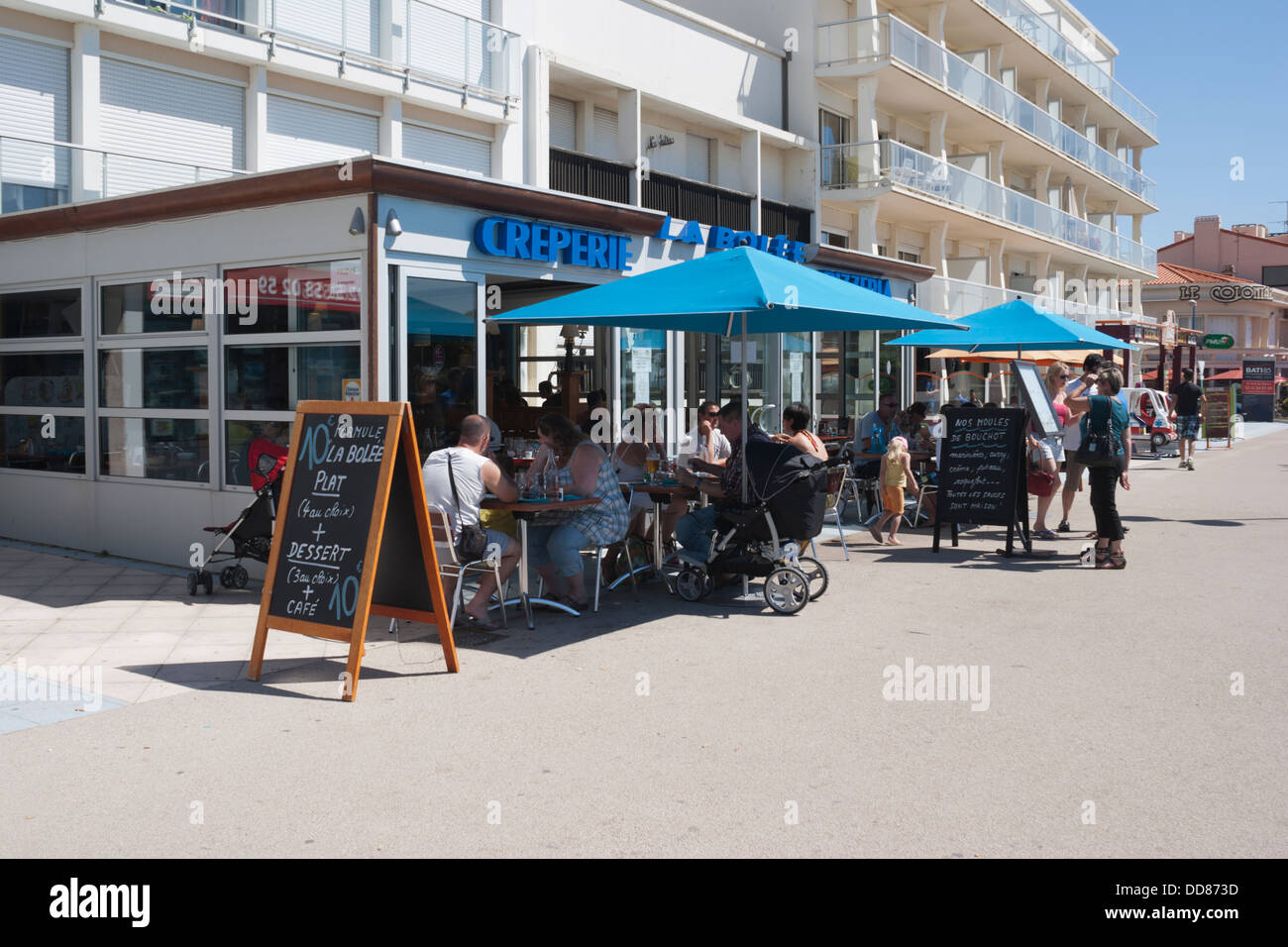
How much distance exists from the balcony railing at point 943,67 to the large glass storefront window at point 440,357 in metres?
17.9

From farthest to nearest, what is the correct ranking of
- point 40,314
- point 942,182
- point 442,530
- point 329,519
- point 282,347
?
point 942,182 < point 40,314 < point 282,347 < point 442,530 < point 329,519

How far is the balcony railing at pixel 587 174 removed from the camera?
773 inches

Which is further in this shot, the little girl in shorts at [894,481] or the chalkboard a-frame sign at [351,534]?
the little girl in shorts at [894,481]

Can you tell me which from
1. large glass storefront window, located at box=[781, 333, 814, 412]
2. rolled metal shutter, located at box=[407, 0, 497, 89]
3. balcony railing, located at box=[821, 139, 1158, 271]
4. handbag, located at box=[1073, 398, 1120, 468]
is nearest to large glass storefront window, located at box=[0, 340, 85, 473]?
rolled metal shutter, located at box=[407, 0, 497, 89]

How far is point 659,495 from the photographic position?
31.2ft

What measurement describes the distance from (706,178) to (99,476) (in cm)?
1483

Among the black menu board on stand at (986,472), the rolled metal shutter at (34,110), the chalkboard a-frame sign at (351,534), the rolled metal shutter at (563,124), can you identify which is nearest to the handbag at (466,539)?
the chalkboard a-frame sign at (351,534)

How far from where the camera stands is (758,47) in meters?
24.2

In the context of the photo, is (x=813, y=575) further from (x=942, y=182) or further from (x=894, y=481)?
(x=942, y=182)

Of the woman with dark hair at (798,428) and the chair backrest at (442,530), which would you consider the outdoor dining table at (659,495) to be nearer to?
the woman with dark hair at (798,428)

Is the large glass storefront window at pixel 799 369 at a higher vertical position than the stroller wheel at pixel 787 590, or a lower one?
higher

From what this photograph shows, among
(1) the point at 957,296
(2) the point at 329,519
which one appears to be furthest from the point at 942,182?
(2) the point at 329,519

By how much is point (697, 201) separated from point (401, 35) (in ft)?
22.0

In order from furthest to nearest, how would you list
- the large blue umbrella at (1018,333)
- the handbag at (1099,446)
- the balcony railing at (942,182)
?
the balcony railing at (942,182), the large blue umbrella at (1018,333), the handbag at (1099,446)
